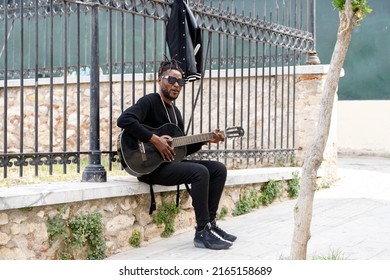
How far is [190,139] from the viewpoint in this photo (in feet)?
18.8

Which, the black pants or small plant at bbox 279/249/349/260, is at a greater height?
the black pants

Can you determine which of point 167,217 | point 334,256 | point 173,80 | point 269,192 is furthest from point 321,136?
point 269,192

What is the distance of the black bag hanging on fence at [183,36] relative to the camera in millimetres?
6512

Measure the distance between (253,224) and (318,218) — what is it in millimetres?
656

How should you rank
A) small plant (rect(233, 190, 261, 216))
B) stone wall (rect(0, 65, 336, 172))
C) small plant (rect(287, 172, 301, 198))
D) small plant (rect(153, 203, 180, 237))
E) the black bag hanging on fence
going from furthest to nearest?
stone wall (rect(0, 65, 336, 172)) → small plant (rect(287, 172, 301, 198)) → small plant (rect(233, 190, 261, 216)) → the black bag hanging on fence → small plant (rect(153, 203, 180, 237))

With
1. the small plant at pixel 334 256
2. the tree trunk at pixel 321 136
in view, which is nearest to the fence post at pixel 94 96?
the small plant at pixel 334 256

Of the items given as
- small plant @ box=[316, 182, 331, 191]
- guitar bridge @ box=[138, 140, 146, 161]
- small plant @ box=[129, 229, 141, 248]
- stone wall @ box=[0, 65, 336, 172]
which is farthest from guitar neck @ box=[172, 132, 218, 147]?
small plant @ box=[316, 182, 331, 191]

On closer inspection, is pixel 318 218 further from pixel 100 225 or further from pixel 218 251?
pixel 100 225

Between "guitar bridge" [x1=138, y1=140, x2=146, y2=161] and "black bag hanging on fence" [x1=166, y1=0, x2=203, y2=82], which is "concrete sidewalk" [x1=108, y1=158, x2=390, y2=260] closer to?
"guitar bridge" [x1=138, y1=140, x2=146, y2=161]

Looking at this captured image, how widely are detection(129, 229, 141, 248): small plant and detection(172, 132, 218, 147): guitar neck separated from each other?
78 cm

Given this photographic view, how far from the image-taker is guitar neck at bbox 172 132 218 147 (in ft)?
18.7

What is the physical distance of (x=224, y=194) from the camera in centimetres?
691

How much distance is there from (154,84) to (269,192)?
73.3 inches

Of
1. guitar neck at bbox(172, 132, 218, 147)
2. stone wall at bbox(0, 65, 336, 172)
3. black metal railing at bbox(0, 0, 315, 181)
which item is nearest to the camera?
guitar neck at bbox(172, 132, 218, 147)
